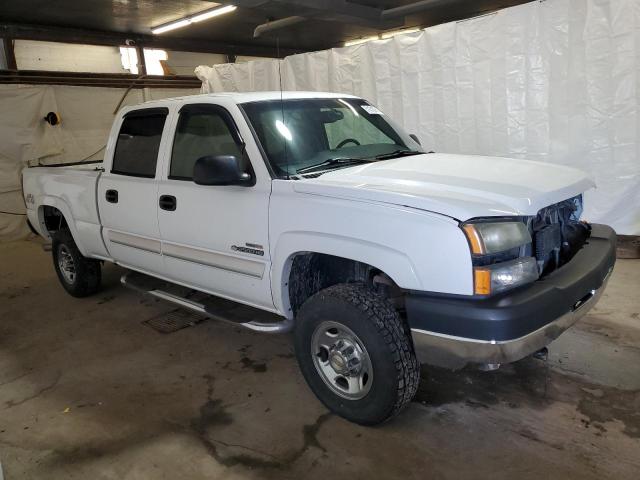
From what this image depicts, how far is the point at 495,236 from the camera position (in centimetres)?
235

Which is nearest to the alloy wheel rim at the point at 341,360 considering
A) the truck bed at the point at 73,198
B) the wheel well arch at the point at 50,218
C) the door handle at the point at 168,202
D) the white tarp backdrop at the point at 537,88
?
the door handle at the point at 168,202

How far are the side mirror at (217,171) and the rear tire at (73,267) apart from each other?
2.79 meters

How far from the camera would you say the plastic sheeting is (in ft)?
28.3

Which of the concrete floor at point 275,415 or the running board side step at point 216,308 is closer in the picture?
the concrete floor at point 275,415

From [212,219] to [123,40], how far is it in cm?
984

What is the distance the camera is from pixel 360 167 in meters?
3.17

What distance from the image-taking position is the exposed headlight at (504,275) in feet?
7.51

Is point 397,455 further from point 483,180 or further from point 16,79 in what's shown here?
point 16,79

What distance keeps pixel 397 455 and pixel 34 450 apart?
1.98 metres

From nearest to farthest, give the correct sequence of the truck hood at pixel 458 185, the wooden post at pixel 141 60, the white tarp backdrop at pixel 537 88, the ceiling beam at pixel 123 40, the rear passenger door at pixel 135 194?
1. the truck hood at pixel 458 185
2. the rear passenger door at pixel 135 194
3. the white tarp backdrop at pixel 537 88
4. the ceiling beam at pixel 123 40
5. the wooden post at pixel 141 60

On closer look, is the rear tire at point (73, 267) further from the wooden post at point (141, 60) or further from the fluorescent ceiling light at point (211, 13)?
the wooden post at point (141, 60)

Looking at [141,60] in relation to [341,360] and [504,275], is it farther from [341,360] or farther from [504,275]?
[504,275]

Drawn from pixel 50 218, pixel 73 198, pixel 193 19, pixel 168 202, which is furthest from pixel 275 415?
pixel 193 19

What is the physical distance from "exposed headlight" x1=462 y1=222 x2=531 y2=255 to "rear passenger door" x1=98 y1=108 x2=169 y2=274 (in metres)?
2.49
